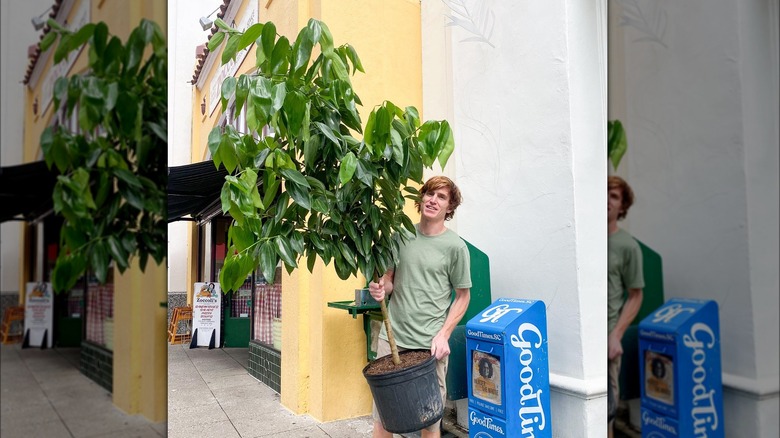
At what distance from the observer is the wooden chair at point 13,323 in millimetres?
324

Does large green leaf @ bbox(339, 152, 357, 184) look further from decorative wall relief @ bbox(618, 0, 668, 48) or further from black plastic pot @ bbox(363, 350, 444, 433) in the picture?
decorative wall relief @ bbox(618, 0, 668, 48)

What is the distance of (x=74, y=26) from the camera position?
1.11 feet

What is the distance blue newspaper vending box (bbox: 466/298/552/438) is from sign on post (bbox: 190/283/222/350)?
3.76ft

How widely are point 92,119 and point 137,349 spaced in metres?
0.16

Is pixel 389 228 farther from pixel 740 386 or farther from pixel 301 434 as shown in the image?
pixel 740 386

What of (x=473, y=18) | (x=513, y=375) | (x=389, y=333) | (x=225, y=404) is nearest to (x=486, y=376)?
(x=513, y=375)

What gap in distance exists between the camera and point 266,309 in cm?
231

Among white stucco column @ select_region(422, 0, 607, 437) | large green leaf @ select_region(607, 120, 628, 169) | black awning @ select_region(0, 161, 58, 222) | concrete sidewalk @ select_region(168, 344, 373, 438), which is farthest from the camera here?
white stucco column @ select_region(422, 0, 607, 437)

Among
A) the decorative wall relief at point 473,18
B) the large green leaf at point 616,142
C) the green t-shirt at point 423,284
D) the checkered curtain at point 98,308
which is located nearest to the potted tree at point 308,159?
the green t-shirt at point 423,284

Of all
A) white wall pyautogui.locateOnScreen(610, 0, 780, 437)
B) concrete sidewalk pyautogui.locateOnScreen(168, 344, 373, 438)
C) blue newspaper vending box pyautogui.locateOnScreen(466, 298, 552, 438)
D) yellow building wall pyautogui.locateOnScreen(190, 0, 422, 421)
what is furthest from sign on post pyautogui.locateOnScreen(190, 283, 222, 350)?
white wall pyautogui.locateOnScreen(610, 0, 780, 437)

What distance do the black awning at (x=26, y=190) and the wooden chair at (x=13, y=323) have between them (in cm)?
6

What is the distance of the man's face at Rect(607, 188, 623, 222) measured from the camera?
60 cm

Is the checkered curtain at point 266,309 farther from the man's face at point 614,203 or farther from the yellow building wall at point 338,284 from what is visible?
the man's face at point 614,203

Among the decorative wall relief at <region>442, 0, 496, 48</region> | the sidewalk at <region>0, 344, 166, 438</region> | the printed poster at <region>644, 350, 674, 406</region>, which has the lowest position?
the printed poster at <region>644, 350, 674, 406</region>
